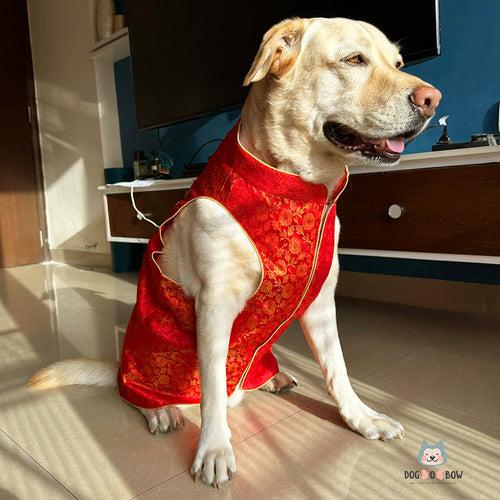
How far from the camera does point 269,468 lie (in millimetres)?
895

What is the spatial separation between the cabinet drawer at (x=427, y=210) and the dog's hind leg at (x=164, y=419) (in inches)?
34.4

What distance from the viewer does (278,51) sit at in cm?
89

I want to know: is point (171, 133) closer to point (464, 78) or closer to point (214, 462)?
point (464, 78)

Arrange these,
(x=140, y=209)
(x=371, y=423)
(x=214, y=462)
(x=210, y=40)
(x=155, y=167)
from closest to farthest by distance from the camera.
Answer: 1. (x=214, y=462)
2. (x=371, y=423)
3. (x=210, y=40)
4. (x=140, y=209)
5. (x=155, y=167)

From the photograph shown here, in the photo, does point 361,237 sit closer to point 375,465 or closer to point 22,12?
point 375,465

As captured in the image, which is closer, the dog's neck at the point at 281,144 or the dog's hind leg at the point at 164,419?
the dog's neck at the point at 281,144

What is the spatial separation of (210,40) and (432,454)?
1.96m

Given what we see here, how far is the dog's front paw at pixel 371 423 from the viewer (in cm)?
97

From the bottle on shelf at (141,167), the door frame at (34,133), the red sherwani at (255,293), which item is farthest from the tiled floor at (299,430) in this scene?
the door frame at (34,133)

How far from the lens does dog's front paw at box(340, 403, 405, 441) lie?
97 centimetres

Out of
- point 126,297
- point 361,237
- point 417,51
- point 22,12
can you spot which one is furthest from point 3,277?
point 417,51

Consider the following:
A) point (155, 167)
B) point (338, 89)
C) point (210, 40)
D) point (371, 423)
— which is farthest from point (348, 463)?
point (155, 167)

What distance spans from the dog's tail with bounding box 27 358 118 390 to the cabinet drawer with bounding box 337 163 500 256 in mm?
898

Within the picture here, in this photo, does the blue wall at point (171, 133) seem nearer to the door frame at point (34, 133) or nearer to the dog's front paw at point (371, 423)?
the door frame at point (34, 133)
